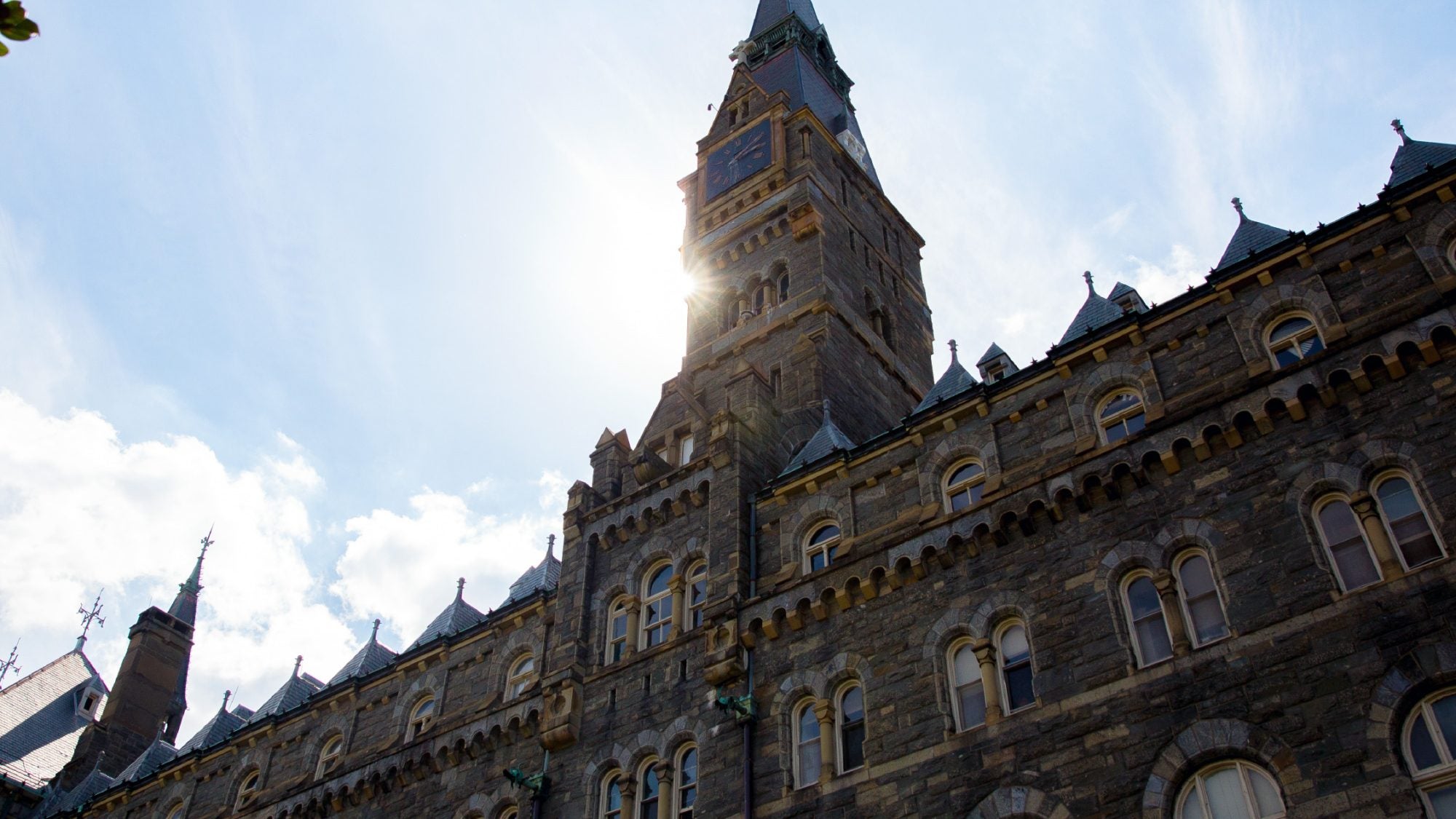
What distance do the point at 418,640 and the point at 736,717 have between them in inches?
602

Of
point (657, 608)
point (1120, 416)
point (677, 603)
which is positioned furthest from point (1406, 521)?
point (657, 608)

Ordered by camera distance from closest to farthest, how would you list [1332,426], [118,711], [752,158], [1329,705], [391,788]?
[1329,705], [1332,426], [391,788], [752,158], [118,711]

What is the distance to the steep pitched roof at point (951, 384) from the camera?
30.3m

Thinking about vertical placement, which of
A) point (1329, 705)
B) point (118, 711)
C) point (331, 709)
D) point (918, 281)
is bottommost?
point (1329, 705)

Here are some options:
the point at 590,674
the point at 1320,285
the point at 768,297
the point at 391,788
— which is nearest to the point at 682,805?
the point at 590,674

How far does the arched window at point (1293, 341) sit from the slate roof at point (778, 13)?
133 ft

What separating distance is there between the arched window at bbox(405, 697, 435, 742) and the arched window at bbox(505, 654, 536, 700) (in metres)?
2.57

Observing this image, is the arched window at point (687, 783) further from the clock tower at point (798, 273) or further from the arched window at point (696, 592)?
the clock tower at point (798, 273)

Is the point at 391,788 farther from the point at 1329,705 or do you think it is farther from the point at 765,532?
the point at 1329,705

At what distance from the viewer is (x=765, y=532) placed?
98.4 feet

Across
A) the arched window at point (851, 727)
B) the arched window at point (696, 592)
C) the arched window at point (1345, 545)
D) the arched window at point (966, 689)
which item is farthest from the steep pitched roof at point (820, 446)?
the arched window at point (1345, 545)

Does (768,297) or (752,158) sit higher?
(752,158)

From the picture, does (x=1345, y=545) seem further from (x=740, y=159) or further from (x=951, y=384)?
(x=740, y=159)

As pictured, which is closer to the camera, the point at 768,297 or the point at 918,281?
the point at 768,297
